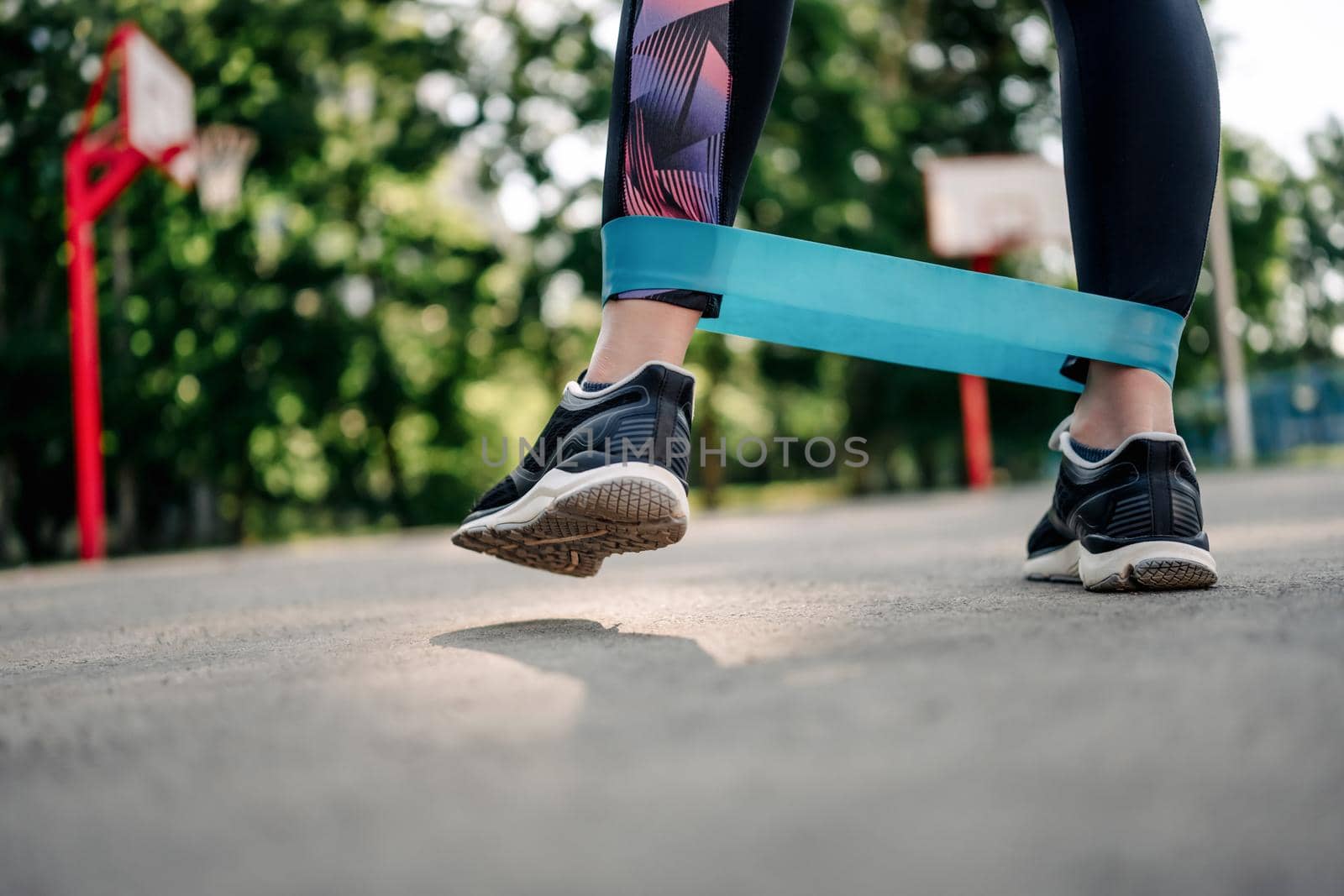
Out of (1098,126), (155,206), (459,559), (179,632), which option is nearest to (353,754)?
(179,632)

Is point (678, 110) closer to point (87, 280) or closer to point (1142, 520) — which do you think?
point (1142, 520)

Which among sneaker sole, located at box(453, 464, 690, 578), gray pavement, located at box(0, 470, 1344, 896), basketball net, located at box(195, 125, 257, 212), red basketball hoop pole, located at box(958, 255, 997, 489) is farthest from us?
red basketball hoop pole, located at box(958, 255, 997, 489)

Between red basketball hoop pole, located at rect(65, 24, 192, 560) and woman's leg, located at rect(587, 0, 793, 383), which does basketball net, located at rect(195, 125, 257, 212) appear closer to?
red basketball hoop pole, located at rect(65, 24, 192, 560)

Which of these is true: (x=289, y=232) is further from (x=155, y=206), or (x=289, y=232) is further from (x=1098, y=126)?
(x=1098, y=126)

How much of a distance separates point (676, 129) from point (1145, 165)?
53 centimetres

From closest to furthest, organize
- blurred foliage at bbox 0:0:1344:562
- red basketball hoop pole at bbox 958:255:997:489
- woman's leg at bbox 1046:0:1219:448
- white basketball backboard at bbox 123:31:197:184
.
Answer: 1. woman's leg at bbox 1046:0:1219:448
2. white basketball backboard at bbox 123:31:197:184
3. blurred foliage at bbox 0:0:1344:562
4. red basketball hoop pole at bbox 958:255:997:489

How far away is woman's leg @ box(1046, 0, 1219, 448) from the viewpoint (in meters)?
1.18

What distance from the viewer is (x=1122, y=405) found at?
1.19 metres

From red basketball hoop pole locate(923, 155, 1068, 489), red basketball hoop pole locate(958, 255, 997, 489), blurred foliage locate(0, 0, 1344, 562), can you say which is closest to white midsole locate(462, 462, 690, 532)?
blurred foliage locate(0, 0, 1344, 562)

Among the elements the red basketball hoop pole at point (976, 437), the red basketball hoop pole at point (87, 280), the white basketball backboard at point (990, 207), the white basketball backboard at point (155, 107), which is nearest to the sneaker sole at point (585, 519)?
the red basketball hoop pole at point (87, 280)

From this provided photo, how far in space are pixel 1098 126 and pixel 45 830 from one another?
1.20 metres

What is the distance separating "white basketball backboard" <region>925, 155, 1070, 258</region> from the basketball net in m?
6.37

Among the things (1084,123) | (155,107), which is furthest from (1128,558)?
(155,107)

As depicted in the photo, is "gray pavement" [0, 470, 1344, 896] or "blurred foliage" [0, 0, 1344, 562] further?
"blurred foliage" [0, 0, 1344, 562]
